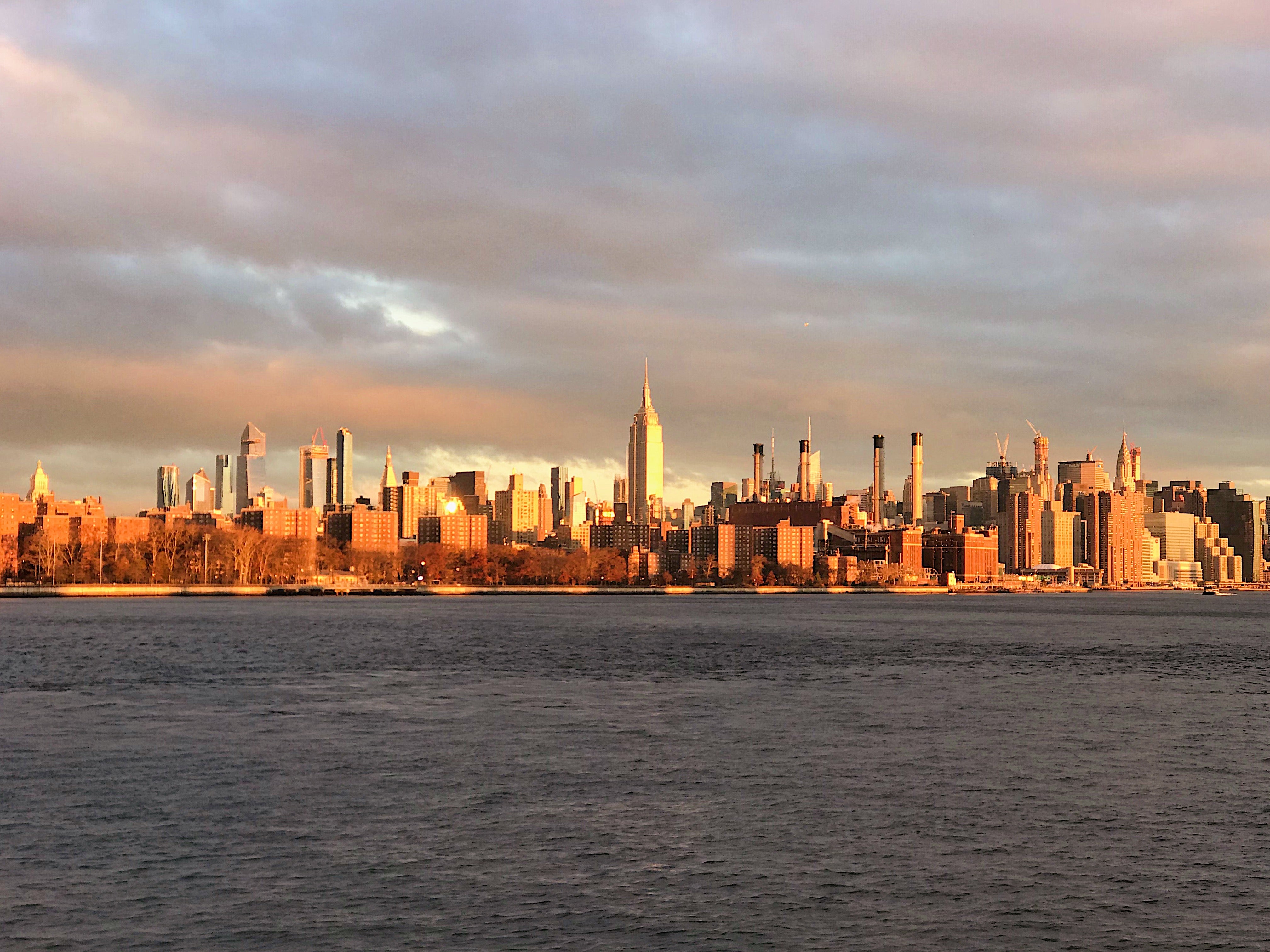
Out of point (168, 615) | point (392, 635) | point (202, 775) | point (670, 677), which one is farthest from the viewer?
point (168, 615)

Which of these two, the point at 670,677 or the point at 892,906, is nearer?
the point at 892,906

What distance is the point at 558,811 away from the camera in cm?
3931

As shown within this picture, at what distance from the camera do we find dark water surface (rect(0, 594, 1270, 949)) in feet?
94.6

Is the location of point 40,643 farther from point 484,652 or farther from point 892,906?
point 892,906

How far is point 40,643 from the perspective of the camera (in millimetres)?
114625

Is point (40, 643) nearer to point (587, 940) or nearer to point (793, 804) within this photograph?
point (793, 804)

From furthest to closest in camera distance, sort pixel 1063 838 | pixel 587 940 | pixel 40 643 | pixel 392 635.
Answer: pixel 392 635
pixel 40 643
pixel 1063 838
pixel 587 940

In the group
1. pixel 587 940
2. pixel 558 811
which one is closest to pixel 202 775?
pixel 558 811

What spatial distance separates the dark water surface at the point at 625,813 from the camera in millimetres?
28828

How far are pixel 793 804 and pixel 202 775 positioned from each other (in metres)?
18.6

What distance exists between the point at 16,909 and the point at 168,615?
490 ft

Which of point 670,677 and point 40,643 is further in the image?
point 40,643

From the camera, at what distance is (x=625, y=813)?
129 feet

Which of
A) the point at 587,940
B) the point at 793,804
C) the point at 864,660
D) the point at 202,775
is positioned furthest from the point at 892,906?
the point at 864,660
